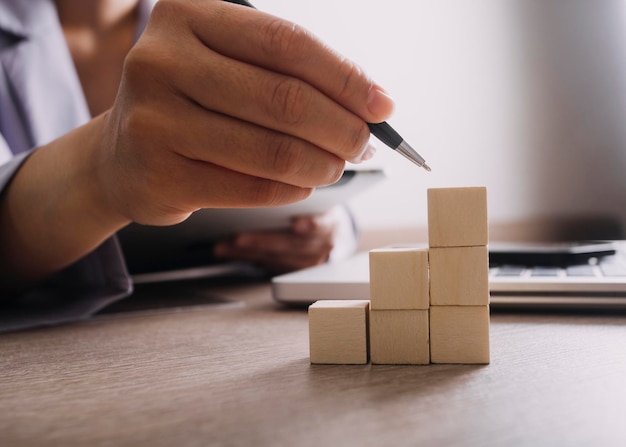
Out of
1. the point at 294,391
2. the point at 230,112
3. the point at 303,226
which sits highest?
the point at 230,112

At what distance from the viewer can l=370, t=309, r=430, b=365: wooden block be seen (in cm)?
48

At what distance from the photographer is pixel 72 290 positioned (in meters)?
0.90

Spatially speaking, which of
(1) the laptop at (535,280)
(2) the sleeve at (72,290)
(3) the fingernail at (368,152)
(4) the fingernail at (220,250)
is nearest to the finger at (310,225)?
(4) the fingernail at (220,250)

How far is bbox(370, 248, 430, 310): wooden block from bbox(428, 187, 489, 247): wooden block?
2cm

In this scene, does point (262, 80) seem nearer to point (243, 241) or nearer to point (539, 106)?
point (539, 106)

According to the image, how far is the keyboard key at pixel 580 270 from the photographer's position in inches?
27.5

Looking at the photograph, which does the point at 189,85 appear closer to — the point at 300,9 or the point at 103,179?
the point at 103,179

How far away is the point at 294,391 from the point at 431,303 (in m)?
0.15

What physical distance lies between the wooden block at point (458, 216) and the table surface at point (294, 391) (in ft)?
0.34

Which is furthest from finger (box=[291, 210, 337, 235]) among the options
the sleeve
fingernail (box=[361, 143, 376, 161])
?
fingernail (box=[361, 143, 376, 161])

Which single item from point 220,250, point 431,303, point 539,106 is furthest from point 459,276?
point 220,250

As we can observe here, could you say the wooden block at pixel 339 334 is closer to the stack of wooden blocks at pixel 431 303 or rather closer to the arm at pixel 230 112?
the stack of wooden blocks at pixel 431 303

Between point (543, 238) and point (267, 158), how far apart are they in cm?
54

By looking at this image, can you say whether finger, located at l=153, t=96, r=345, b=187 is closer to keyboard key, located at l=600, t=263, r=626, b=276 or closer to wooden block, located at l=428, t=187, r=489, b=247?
wooden block, located at l=428, t=187, r=489, b=247
